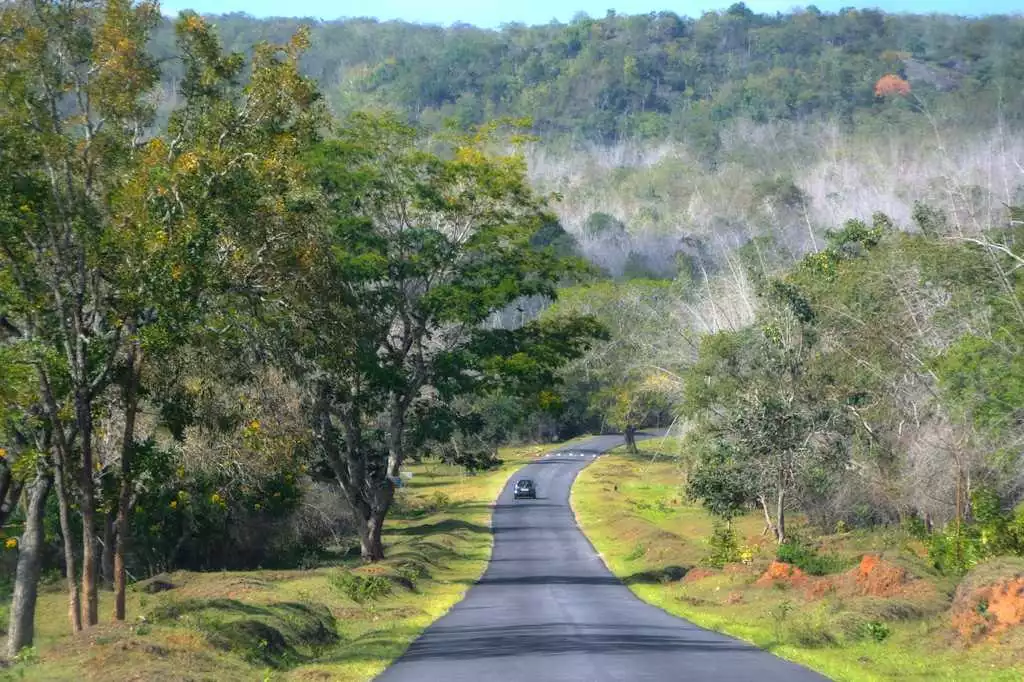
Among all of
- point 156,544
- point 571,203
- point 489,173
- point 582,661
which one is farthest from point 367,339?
point 571,203

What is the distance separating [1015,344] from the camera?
28.5 meters

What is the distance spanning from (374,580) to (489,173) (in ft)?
38.1

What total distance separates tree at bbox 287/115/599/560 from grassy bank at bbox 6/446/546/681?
4.15 m

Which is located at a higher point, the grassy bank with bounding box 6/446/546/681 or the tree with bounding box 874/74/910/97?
the tree with bounding box 874/74/910/97

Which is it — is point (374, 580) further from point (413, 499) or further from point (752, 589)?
point (413, 499)

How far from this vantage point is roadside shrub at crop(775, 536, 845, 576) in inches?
1261

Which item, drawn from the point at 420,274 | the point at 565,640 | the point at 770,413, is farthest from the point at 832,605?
the point at 420,274

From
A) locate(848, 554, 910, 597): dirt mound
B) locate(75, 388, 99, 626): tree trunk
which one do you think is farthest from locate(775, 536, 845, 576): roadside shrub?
locate(75, 388, 99, 626): tree trunk

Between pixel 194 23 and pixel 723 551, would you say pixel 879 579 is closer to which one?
pixel 723 551

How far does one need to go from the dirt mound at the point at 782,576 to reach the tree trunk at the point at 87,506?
15532 mm

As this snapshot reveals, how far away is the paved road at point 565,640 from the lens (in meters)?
17.5

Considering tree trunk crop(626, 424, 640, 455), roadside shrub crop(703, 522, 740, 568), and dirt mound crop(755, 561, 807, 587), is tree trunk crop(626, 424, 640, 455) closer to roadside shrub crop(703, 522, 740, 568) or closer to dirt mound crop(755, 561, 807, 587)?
roadside shrub crop(703, 522, 740, 568)

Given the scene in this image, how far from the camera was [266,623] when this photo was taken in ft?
73.7

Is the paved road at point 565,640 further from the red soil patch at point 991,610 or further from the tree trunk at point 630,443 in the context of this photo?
the tree trunk at point 630,443
